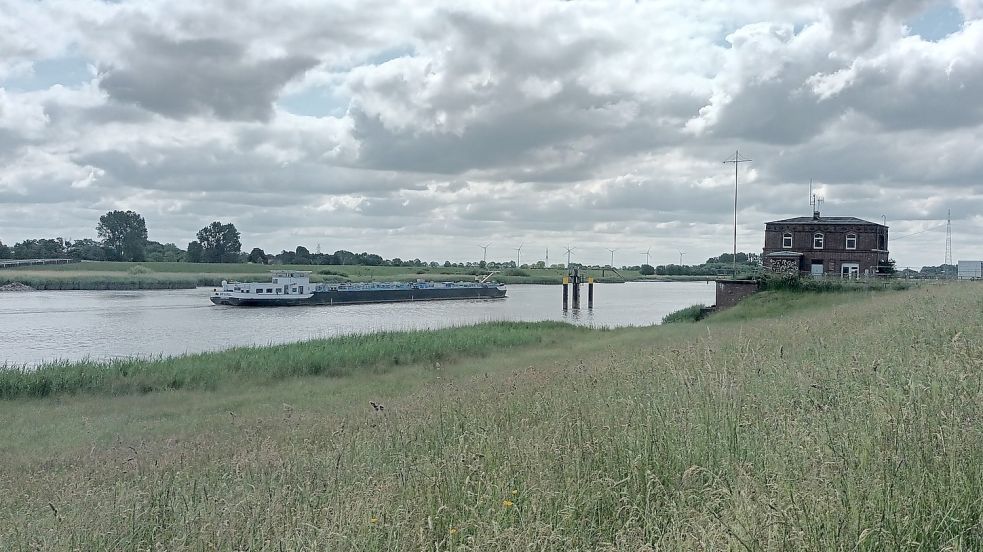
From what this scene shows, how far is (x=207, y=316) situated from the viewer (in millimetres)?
59812

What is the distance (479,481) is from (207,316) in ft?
196

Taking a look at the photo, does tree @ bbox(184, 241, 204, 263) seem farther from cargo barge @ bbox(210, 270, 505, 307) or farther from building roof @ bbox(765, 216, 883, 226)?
building roof @ bbox(765, 216, 883, 226)

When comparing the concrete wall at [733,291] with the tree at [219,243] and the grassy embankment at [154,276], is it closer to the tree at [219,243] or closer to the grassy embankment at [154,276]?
the grassy embankment at [154,276]

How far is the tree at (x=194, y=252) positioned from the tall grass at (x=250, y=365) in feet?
460

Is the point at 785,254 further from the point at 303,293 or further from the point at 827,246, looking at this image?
the point at 303,293

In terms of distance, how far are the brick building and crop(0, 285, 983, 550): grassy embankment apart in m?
50.7

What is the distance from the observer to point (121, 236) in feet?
515

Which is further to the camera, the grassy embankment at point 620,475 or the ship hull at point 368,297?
the ship hull at point 368,297

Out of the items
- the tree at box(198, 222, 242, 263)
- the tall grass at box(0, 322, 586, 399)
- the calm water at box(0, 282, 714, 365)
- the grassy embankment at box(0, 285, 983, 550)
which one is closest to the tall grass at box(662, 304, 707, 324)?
the calm water at box(0, 282, 714, 365)

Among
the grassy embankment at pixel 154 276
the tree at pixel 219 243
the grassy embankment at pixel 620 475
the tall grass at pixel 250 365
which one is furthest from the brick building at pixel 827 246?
the tree at pixel 219 243

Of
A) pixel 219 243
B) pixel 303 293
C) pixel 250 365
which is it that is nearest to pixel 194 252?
pixel 219 243

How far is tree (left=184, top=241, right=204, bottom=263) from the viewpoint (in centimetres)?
15675

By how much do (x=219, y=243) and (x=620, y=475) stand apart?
168 metres

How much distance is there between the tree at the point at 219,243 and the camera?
158 m
